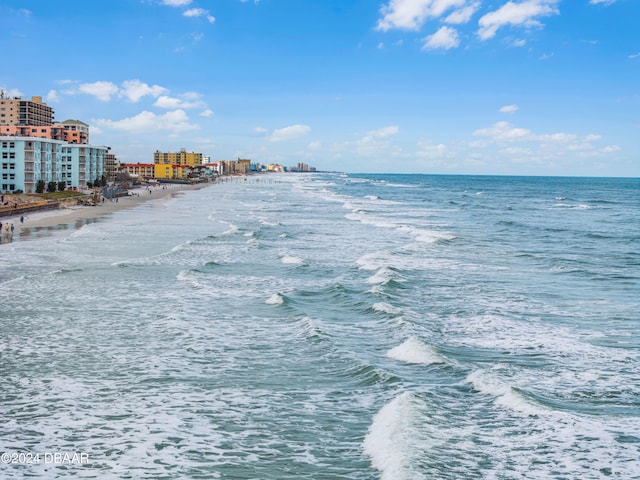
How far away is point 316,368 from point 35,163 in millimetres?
85509

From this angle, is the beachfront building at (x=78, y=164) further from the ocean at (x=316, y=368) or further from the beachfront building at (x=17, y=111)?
the ocean at (x=316, y=368)

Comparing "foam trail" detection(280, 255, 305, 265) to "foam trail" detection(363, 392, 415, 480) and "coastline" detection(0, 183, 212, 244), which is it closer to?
"coastline" detection(0, 183, 212, 244)

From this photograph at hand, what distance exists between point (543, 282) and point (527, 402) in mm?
17938

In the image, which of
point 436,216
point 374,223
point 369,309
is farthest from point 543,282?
point 436,216

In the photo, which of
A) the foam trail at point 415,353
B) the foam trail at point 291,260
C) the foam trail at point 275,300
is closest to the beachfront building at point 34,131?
the foam trail at point 291,260

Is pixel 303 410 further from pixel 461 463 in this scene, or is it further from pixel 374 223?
pixel 374 223

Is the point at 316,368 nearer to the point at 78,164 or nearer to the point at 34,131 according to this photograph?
the point at 78,164

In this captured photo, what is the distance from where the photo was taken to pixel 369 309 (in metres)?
25.3

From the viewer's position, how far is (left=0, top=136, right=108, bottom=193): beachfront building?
8844cm

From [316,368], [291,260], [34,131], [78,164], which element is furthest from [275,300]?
[34,131]

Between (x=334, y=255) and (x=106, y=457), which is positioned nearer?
(x=106, y=457)

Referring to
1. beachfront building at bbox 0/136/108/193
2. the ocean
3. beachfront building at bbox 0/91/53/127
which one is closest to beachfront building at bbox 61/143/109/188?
Result: beachfront building at bbox 0/136/108/193

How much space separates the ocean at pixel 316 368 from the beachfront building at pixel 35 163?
57067 millimetres

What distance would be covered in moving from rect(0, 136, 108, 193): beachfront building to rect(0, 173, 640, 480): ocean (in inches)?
2247
